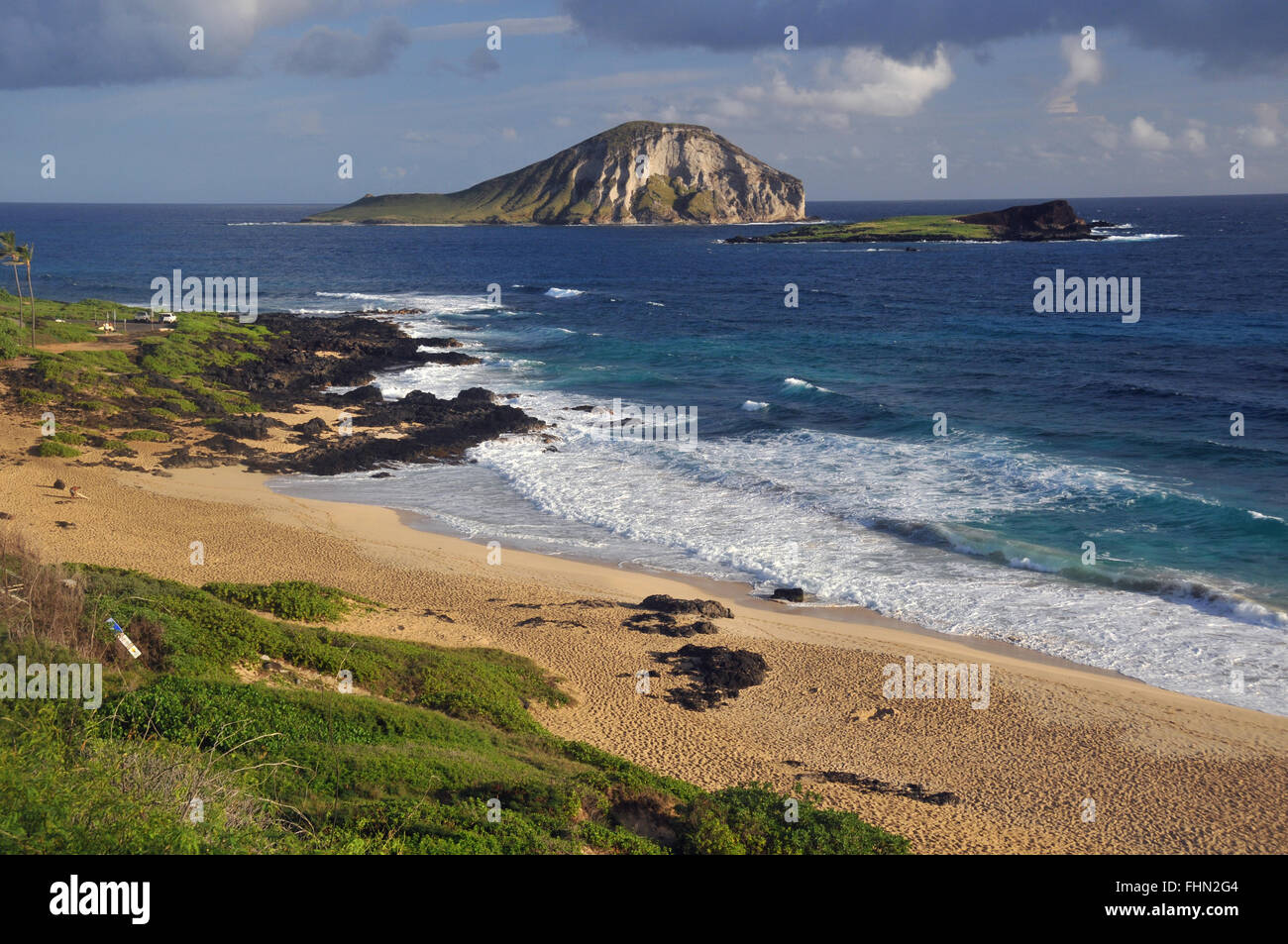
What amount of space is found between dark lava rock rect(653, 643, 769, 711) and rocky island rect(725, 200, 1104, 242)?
130 metres

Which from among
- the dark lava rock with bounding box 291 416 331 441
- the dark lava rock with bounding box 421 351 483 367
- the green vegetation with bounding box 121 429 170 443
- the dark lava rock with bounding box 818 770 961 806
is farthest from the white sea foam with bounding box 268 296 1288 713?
the dark lava rock with bounding box 421 351 483 367

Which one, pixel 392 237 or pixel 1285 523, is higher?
pixel 392 237

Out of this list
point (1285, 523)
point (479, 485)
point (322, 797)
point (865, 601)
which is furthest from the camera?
point (479, 485)

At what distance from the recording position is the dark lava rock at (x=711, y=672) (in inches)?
611

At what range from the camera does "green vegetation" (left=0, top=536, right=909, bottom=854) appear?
7359 millimetres

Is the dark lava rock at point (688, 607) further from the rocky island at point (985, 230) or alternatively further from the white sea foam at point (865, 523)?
the rocky island at point (985, 230)

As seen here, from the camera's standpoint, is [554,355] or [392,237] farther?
[392,237]

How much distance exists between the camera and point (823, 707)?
15336 millimetres

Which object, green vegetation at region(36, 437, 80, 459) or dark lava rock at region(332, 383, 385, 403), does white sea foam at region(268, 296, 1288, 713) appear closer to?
green vegetation at region(36, 437, 80, 459)

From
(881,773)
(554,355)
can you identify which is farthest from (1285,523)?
(554,355)

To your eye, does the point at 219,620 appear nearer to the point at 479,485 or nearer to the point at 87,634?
the point at 87,634

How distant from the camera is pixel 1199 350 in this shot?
4684cm

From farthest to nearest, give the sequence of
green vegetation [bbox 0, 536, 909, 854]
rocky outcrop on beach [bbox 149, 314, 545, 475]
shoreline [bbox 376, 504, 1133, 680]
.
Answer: rocky outcrop on beach [bbox 149, 314, 545, 475] < shoreline [bbox 376, 504, 1133, 680] < green vegetation [bbox 0, 536, 909, 854]
